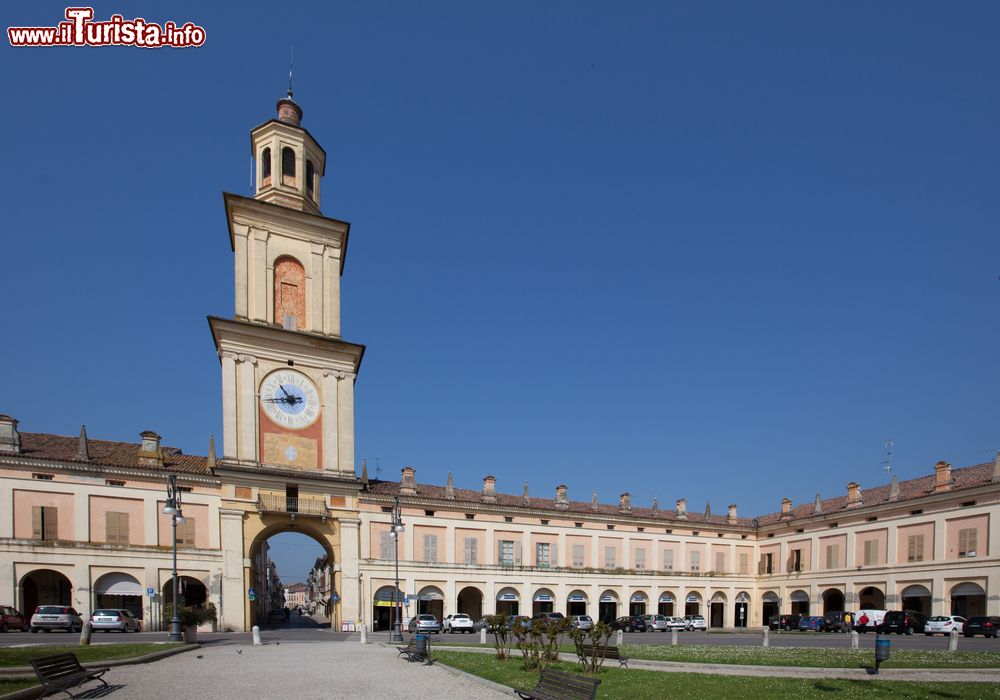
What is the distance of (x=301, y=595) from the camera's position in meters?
165

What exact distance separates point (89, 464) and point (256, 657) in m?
19.7

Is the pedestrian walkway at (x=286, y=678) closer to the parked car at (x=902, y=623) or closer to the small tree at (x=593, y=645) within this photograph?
the small tree at (x=593, y=645)

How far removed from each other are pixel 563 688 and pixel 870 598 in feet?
141

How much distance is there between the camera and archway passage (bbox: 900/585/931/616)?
36.4 metres

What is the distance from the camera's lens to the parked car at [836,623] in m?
35.4

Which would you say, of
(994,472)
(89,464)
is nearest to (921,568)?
(994,472)

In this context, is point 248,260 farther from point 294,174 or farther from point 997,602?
point 997,602

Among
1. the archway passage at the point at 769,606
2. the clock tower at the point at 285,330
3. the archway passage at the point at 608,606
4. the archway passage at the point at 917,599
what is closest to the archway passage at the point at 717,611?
the archway passage at the point at 769,606

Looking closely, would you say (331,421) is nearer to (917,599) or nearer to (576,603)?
(576,603)

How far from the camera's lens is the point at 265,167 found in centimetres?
3572

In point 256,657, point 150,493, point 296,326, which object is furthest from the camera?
point 296,326

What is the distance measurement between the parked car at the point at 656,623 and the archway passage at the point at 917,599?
14.9 m

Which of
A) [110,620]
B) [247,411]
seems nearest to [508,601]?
[247,411]

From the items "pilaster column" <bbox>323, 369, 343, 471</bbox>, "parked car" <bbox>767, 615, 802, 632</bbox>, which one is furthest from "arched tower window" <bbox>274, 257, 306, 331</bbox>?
"parked car" <bbox>767, 615, 802, 632</bbox>
